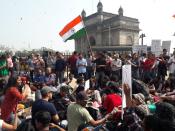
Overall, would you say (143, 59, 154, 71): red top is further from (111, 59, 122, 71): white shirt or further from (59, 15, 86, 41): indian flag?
(59, 15, 86, 41): indian flag

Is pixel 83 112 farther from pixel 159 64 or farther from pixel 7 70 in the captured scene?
pixel 7 70

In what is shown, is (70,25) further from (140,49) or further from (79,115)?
Result: (79,115)

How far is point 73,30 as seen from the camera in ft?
45.1

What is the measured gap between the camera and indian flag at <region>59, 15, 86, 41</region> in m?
13.6

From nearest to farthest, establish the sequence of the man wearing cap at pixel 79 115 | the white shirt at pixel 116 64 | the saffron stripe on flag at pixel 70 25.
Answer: the man wearing cap at pixel 79 115, the saffron stripe on flag at pixel 70 25, the white shirt at pixel 116 64

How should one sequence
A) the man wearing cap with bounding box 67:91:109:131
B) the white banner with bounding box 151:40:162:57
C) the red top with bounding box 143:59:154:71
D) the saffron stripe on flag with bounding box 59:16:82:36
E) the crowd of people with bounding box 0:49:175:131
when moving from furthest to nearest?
1. the white banner with bounding box 151:40:162:57
2. the red top with bounding box 143:59:154:71
3. the saffron stripe on flag with bounding box 59:16:82:36
4. the man wearing cap with bounding box 67:91:109:131
5. the crowd of people with bounding box 0:49:175:131

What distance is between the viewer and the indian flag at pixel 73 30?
44.6 ft

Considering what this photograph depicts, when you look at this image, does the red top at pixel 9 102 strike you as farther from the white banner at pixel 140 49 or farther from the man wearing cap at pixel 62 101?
the white banner at pixel 140 49

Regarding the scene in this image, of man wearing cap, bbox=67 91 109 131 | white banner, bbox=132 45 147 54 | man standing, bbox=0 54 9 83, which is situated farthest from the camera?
white banner, bbox=132 45 147 54

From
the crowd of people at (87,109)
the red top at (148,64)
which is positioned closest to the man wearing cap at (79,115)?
the crowd of people at (87,109)

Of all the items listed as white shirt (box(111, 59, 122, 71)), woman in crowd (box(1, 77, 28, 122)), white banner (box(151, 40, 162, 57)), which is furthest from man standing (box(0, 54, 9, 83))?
woman in crowd (box(1, 77, 28, 122))

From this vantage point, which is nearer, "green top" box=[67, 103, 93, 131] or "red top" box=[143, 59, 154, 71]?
"green top" box=[67, 103, 93, 131]

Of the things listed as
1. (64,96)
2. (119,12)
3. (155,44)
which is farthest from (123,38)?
(64,96)

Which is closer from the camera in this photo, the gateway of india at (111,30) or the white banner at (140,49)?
the white banner at (140,49)
